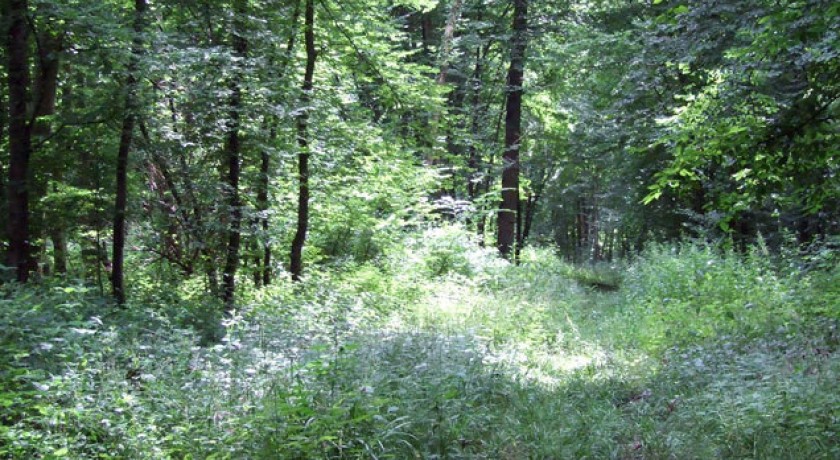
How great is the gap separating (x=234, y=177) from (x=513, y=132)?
10131 millimetres

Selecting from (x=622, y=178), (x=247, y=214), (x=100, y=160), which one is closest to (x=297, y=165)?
(x=247, y=214)

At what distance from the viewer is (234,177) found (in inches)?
438

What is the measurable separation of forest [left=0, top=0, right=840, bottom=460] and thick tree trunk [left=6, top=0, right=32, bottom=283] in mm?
31

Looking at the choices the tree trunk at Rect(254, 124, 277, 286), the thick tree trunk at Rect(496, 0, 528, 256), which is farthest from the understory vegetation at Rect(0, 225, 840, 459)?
the thick tree trunk at Rect(496, 0, 528, 256)

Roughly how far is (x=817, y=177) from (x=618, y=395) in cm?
303

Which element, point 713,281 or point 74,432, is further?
point 713,281

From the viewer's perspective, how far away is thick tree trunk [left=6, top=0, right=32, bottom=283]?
27.5 feet

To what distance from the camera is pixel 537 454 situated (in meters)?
4.91

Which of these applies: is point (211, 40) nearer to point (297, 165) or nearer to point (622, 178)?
point (297, 165)

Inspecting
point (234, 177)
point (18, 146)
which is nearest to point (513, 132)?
point (234, 177)

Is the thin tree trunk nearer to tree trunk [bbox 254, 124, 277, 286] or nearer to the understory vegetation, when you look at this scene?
tree trunk [bbox 254, 124, 277, 286]

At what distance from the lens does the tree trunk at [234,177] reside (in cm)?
1048

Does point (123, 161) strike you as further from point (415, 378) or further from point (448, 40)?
point (448, 40)

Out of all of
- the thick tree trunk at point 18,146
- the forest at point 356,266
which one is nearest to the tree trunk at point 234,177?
the forest at point 356,266
